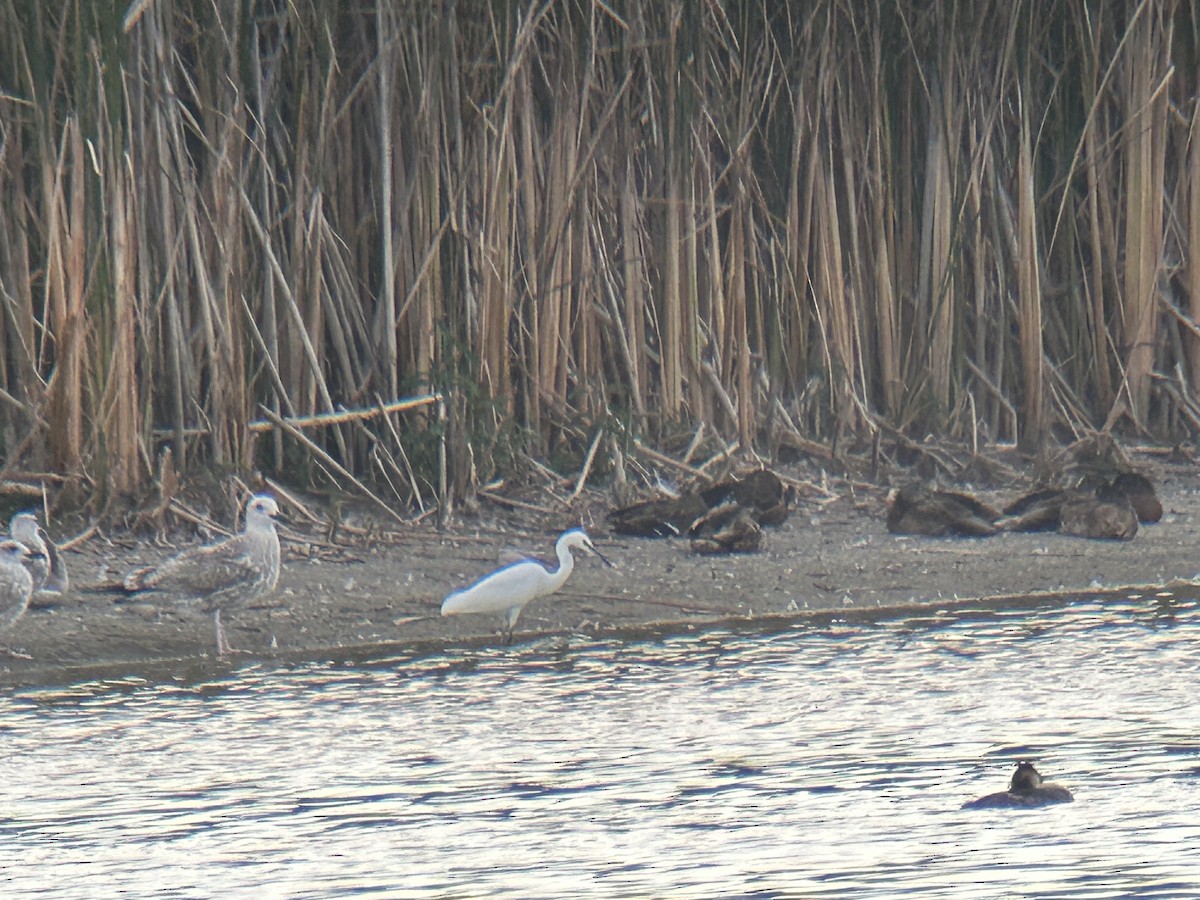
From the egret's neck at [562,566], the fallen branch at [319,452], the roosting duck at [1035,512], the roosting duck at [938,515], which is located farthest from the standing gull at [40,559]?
the roosting duck at [1035,512]

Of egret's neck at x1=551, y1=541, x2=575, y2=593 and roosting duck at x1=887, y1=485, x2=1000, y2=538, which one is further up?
egret's neck at x1=551, y1=541, x2=575, y2=593

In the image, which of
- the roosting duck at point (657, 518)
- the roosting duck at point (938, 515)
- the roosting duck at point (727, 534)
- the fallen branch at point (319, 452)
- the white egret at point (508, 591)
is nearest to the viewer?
the white egret at point (508, 591)

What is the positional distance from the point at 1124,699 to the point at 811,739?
1227 mm

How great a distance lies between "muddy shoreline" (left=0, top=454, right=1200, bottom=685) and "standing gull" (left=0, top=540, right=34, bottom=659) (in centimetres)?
21

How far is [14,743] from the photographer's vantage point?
23.1 ft

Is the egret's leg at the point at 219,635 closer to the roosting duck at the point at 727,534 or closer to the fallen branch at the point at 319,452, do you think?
the fallen branch at the point at 319,452

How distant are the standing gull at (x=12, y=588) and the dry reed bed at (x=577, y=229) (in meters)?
1.41

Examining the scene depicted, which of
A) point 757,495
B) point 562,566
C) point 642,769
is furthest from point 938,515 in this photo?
point 642,769

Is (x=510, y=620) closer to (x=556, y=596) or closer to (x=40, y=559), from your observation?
(x=556, y=596)

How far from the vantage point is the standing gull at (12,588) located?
811cm

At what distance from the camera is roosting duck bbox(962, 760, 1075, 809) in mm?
6270

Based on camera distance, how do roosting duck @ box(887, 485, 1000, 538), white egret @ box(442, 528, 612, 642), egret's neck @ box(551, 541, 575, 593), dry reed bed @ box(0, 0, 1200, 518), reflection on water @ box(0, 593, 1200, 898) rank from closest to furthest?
reflection on water @ box(0, 593, 1200, 898)
white egret @ box(442, 528, 612, 642)
egret's neck @ box(551, 541, 575, 593)
dry reed bed @ box(0, 0, 1200, 518)
roosting duck @ box(887, 485, 1000, 538)

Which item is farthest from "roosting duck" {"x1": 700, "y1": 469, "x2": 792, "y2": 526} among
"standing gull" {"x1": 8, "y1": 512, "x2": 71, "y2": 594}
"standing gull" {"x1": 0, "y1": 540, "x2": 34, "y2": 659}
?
"standing gull" {"x1": 0, "y1": 540, "x2": 34, "y2": 659}

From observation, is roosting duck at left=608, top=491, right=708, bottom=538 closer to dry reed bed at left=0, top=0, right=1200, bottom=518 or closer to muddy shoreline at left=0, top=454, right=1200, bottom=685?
muddy shoreline at left=0, top=454, right=1200, bottom=685
